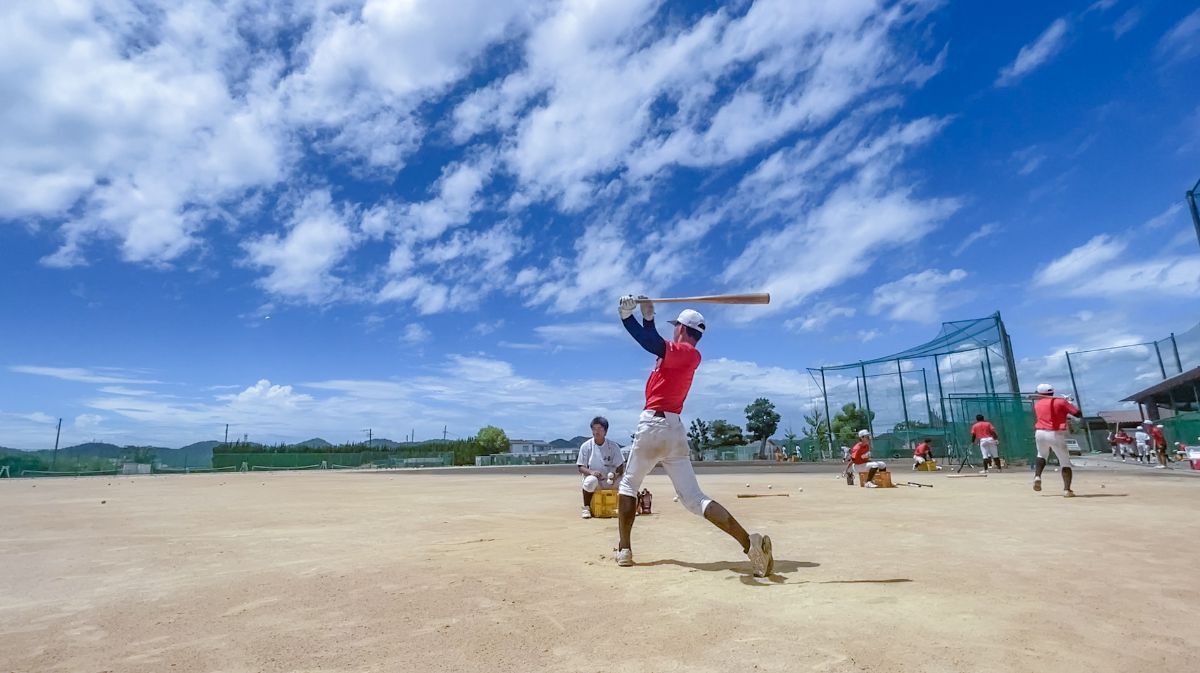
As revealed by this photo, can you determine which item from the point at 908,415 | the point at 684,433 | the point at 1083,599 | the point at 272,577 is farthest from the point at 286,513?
the point at 908,415

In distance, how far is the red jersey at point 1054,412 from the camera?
9.59 metres

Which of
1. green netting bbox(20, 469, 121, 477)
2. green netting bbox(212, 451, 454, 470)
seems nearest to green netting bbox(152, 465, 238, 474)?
green netting bbox(212, 451, 454, 470)

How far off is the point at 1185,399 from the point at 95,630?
44704 millimetres

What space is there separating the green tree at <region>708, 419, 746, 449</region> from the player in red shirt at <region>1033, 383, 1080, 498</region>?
65128 mm

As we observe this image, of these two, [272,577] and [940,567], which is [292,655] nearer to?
[272,577]

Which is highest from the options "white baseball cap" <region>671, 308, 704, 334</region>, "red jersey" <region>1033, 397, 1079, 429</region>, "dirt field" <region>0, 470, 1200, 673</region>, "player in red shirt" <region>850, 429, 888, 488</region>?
"white baseball cap" <region>671, 308, 704, 334</region>

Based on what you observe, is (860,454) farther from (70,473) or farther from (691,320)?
(70,473)

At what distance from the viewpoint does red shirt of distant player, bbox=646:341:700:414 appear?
4.57m

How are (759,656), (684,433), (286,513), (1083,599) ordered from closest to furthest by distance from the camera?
1. (759,656)
2. (1083,599)
3. (684,433)
4. (286,513)

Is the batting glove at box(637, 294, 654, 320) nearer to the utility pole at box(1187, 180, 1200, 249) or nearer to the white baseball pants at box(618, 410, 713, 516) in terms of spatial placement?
the white baseball pants at box(618, 410, 713, 516)

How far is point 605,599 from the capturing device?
3.47 m

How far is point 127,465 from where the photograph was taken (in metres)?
39.8

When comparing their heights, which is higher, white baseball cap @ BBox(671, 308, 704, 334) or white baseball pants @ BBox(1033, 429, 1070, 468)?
white baseball cap @ BBox(671, 308, 704, 334)

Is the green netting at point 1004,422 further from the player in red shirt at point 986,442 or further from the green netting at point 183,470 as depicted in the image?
the green netting at point 183,470
